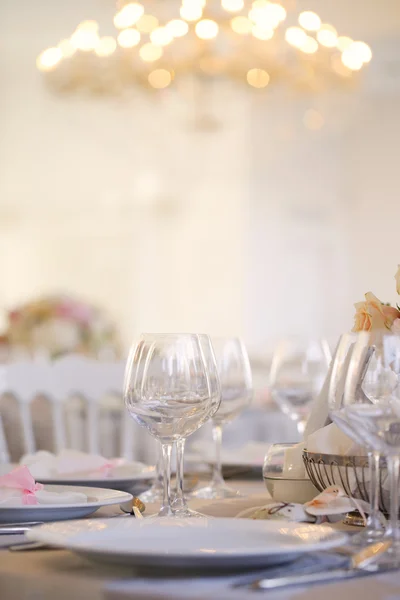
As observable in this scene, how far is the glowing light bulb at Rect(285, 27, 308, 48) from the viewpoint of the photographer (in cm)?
335

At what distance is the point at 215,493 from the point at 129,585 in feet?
1.90

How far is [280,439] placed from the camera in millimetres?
2887

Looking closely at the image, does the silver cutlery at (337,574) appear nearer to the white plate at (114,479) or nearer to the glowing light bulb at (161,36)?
the white plate at (114,479)

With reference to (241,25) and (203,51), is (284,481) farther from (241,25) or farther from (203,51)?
(203,51)

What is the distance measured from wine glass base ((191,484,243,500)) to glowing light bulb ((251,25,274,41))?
8.27 feet

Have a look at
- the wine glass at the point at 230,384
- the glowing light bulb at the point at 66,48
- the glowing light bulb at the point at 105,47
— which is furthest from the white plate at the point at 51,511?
the glowing light bulb at the point at 66,48

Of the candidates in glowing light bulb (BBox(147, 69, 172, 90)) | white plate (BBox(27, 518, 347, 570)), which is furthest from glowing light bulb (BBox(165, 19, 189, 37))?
white plate (BBox(27, 518, 347, 570))

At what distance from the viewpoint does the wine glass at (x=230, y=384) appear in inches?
49.3

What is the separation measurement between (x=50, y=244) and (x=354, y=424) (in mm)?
6611

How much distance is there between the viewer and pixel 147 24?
3.44m

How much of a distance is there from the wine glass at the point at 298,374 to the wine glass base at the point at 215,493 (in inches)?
11.7

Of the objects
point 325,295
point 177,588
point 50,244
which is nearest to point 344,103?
point 325,295

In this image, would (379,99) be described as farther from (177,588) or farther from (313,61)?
(177,588)

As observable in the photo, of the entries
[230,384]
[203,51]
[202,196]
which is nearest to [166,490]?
[230,384]
